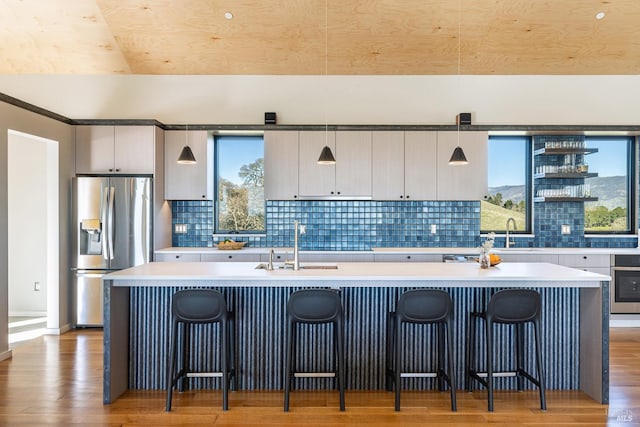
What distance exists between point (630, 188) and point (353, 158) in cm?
372

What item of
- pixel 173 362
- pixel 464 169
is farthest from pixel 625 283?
pixel 173 362

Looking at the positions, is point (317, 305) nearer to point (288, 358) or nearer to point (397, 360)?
point (288, 358)

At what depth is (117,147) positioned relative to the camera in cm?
500

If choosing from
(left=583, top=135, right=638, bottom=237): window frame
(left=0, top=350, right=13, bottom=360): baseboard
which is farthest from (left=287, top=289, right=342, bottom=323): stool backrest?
(left=583, top=135, right=638, bottom=237): window frame

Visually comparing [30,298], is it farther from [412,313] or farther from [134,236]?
[412,313]

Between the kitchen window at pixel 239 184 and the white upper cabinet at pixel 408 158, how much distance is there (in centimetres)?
159

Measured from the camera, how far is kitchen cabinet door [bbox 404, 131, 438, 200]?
5.32 metres

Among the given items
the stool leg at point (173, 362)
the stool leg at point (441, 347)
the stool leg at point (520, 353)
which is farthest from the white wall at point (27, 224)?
the stool leg at point (520, 353)

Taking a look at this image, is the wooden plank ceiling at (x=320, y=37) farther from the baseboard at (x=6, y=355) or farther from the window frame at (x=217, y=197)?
the baseboard at (x=6, y=355)

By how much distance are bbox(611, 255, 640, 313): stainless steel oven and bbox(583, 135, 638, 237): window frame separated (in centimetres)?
66

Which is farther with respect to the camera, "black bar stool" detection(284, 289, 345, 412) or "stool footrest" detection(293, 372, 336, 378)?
"stool footrest" detection(293, 372, 336, 378)

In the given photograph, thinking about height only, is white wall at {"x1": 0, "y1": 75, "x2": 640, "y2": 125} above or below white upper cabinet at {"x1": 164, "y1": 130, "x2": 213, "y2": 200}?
above

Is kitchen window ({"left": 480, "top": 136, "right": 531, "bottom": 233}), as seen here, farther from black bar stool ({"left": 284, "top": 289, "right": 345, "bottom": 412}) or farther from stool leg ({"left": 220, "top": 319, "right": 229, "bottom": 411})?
stool leg ({"left": 220, "top": 319, "right": 229, "bottom": 411})

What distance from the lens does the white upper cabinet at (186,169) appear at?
5297 mm
